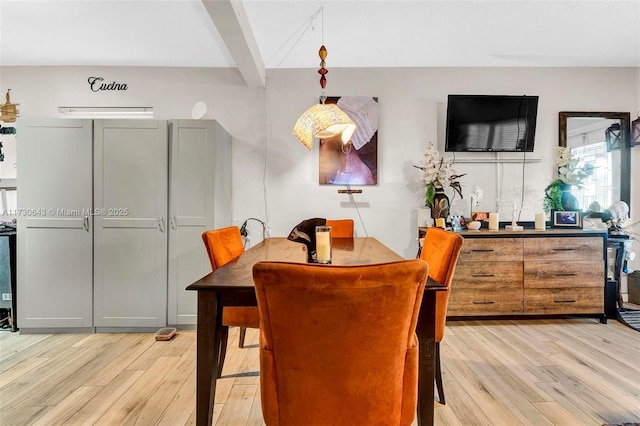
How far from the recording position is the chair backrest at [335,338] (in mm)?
844

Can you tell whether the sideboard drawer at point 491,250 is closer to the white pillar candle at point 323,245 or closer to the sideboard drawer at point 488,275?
the sideboard drawer at point 488,275

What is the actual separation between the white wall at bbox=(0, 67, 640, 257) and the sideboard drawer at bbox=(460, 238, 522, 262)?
66 centimetres

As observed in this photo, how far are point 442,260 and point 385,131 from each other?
217 centimetres

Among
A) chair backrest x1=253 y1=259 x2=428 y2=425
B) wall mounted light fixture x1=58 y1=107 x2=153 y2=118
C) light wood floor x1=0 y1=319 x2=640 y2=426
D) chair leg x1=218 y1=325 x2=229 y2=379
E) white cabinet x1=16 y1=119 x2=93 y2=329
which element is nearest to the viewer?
chair backrest x1=253 y1=259 x2=428 y2=425

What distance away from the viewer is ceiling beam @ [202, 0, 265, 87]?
207cm

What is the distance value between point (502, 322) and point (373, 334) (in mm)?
2727

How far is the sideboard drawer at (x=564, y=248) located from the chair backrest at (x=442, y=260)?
1.68 metres

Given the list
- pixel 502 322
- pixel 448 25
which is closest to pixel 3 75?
pixel 448 25

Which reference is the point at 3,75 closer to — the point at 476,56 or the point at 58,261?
the point at 58,261

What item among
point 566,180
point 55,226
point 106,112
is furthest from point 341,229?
point 106,112

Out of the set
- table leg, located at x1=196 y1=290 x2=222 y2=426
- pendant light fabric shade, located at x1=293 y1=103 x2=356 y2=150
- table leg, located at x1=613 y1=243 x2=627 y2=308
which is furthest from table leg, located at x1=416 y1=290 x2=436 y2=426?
table leg, located at x1=613 y1=243 x2=627 y2=308

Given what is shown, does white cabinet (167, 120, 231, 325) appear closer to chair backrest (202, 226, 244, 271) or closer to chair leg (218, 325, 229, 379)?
chair backrest (202, 226, 244, 271)

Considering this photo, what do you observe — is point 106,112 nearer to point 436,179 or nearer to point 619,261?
point 436,179

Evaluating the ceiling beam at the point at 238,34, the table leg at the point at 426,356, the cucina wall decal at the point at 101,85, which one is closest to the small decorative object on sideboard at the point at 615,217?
the table leg at the point at 426,356
